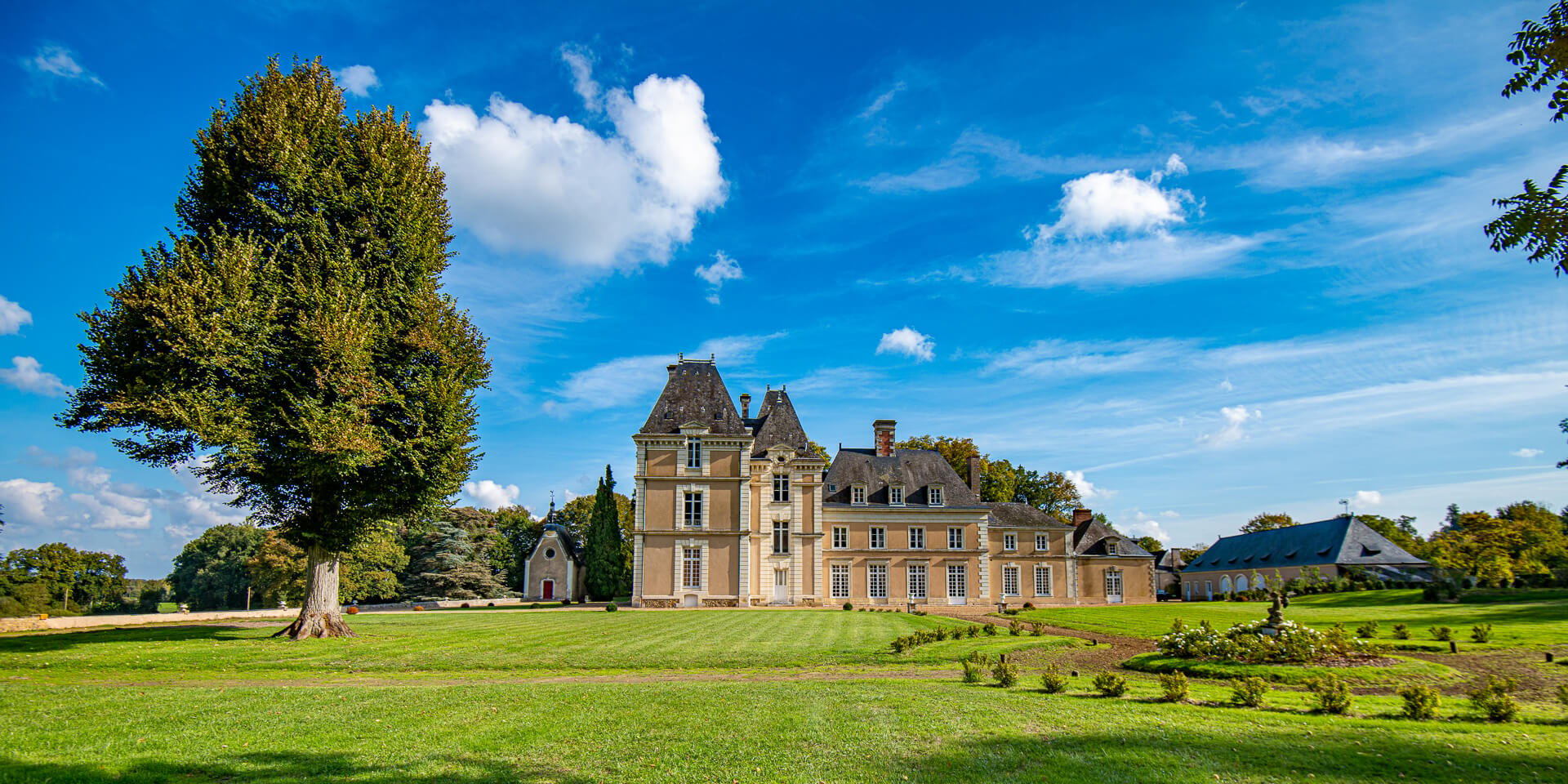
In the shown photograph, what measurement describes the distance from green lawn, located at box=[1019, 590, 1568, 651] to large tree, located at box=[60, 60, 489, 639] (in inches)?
830

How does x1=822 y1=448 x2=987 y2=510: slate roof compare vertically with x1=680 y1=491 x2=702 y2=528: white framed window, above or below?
above

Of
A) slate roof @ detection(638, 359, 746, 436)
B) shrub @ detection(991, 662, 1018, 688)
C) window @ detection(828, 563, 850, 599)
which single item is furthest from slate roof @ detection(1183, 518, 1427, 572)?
shrub @ detection(991, 662, 1018, 688)

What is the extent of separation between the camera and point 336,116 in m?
20.4

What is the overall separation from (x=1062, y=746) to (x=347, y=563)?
158 feet

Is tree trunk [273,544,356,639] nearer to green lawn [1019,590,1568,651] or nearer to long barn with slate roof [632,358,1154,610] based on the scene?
long barn with slate roof [632,358,1154,610]

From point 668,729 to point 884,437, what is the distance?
40.9 metres

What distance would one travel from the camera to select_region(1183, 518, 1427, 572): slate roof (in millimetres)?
51688

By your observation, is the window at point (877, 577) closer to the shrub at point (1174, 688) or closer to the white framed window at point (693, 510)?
the white framed window at point (693, 510)

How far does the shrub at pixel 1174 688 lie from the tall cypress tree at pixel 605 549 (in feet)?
131

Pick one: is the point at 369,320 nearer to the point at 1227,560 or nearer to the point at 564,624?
the point at 564,624

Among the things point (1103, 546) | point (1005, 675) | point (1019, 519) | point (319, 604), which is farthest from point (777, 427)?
point (1005, 675)

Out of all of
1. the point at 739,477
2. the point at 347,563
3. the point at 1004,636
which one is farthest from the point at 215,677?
the point at 347,563

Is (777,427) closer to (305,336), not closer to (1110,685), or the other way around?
(305,336)

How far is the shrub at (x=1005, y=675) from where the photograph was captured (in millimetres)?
11789
